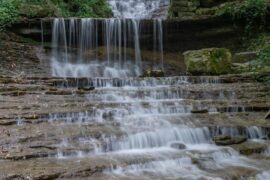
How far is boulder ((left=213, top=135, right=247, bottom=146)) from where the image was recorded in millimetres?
8609

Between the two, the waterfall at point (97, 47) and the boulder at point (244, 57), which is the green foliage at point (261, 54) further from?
the waterfall at point (97, 47)

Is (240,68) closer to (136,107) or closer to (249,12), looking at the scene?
(249,12)

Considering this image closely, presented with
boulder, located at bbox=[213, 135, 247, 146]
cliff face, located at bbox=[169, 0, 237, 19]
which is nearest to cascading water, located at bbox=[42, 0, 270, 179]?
boulder, located at bbox=[213, 135, 247, 146]

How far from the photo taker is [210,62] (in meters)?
15.2

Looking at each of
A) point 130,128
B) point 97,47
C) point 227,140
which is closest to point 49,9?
point 97,47

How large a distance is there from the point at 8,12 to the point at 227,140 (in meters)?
10.9

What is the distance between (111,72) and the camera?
16.3 metres

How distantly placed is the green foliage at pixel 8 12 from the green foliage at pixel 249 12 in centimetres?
908

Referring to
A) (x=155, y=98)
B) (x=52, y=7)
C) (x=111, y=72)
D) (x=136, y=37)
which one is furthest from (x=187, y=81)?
(x=52, y=7)

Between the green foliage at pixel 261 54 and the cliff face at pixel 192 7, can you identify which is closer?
the green foliage at pixel 261 54

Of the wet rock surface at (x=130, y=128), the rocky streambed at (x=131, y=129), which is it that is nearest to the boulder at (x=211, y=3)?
the wet rock surface at (x=130, y=128)

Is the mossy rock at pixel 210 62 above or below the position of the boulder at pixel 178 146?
above

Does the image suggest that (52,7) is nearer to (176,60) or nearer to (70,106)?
(176,60)

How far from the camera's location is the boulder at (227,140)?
8.61 m
